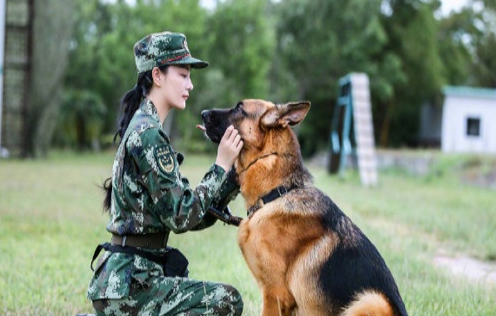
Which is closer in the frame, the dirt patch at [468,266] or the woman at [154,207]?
the woman at [154,207]

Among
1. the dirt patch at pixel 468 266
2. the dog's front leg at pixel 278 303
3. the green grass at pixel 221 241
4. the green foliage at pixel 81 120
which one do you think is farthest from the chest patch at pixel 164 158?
the green foliage at pixel 81 120

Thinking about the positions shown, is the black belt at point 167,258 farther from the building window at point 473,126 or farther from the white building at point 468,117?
the building window at point 473,126

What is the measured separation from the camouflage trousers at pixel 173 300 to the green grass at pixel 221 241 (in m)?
0.99

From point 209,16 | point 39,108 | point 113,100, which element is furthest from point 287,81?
point 39,108

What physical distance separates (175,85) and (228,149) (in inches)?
19.5

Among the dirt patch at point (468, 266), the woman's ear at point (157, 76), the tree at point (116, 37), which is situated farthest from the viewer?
the tree at point (116, 37)

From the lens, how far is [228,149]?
150 inches

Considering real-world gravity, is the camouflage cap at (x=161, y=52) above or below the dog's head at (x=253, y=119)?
above

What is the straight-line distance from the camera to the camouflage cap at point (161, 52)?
364cm

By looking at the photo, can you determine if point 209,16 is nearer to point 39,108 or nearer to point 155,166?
point 39,108

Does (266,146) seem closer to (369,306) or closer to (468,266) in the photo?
(369,306)

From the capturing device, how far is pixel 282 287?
371 cm

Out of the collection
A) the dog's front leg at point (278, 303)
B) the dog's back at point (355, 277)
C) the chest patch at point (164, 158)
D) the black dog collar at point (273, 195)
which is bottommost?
the dog's front leg at point (278, 303)

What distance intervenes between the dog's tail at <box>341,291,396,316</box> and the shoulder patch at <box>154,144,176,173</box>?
126 cm
